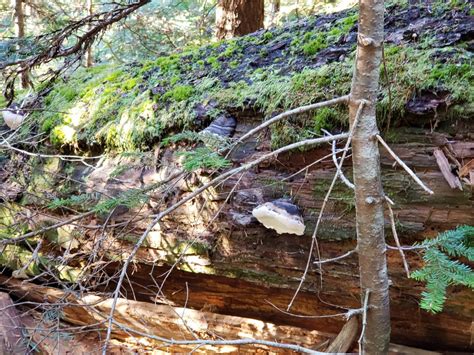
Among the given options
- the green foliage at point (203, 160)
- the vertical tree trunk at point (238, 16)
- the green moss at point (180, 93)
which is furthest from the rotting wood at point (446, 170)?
the vertical tree trunk at point (238, 16)

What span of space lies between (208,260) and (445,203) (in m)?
1.49

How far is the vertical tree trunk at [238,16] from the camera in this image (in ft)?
16.1

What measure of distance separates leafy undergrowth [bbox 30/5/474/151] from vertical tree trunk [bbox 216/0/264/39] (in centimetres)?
137

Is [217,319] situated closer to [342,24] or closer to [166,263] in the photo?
[166,263]

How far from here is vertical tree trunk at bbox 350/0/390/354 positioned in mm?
1286

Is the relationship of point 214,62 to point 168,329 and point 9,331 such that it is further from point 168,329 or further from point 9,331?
point 9,331

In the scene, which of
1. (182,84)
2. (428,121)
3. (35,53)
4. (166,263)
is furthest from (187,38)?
(428,121)

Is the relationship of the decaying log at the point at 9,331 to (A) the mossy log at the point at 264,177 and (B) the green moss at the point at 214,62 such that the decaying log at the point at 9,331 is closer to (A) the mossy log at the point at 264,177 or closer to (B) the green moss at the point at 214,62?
(A) the mossy log at the point at 264,177

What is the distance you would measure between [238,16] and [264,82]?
2.71 meters

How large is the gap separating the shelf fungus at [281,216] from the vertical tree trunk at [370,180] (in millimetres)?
578

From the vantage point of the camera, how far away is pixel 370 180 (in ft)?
4.73

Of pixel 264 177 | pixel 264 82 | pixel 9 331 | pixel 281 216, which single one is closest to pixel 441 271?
pixel 281 216

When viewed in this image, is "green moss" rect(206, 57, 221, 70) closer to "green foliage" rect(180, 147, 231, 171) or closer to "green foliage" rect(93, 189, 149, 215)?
"green foliage" rect(93, 189, 149, 215)

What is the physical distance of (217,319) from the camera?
276 cm
